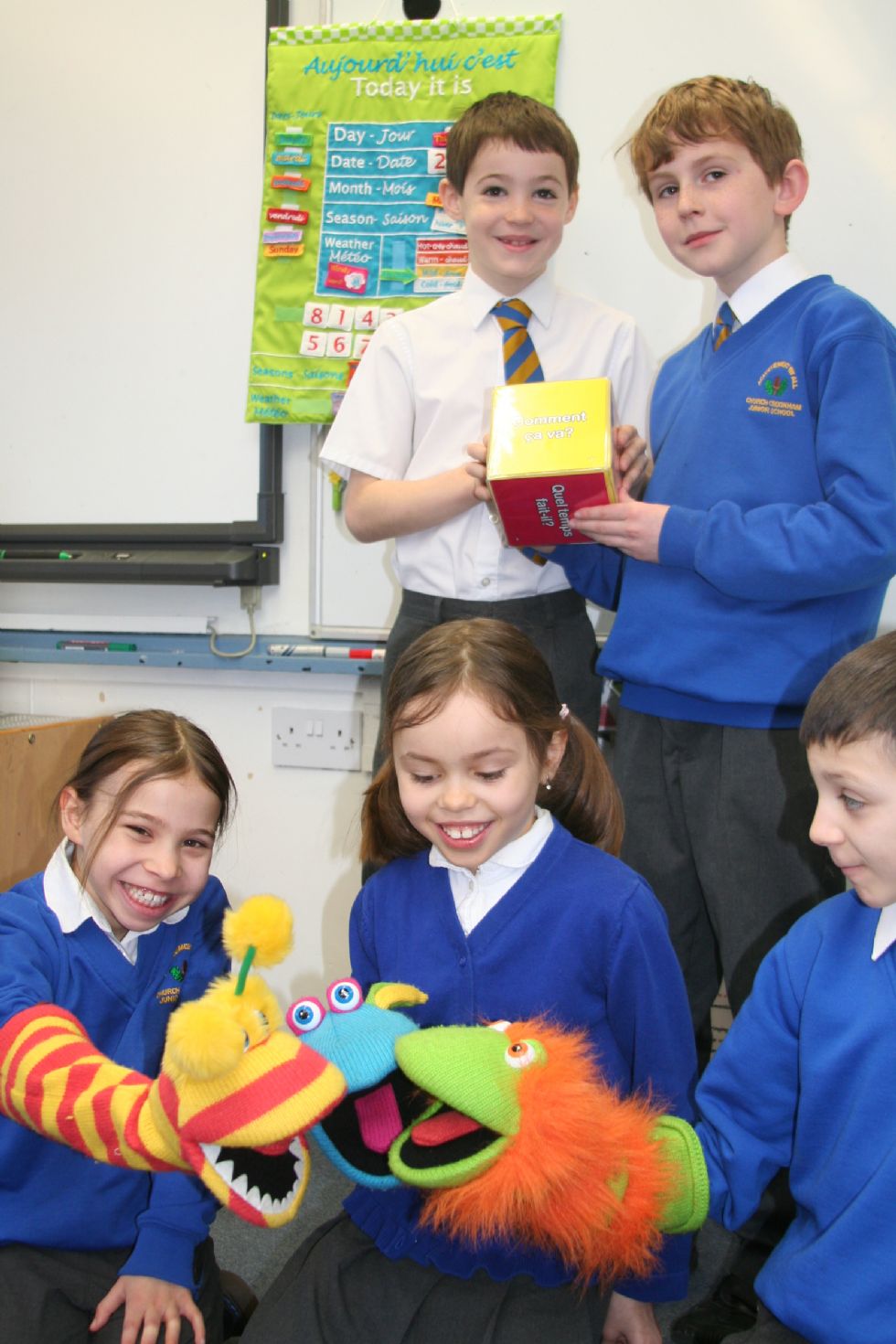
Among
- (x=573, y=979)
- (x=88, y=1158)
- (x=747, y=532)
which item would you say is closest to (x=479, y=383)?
(x=747, y=532)

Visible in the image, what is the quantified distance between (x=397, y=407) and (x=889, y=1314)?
126 centimetres

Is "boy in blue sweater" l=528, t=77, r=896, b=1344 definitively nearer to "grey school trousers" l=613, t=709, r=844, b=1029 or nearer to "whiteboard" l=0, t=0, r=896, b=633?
"grey school trousers" l=613, t=709, r=844, b=1029

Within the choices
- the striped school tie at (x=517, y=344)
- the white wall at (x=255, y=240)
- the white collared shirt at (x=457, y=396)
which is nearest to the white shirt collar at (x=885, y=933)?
the white collared shirt at (x=457, y=396)

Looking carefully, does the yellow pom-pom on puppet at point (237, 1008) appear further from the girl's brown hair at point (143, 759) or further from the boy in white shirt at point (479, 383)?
the boy in white shirt at point (479, 383)

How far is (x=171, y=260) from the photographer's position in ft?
7.27

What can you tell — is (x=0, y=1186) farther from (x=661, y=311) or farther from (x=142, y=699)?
(x=661, y=311)

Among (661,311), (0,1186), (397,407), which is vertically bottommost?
(0,1186)

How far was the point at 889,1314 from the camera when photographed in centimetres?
81

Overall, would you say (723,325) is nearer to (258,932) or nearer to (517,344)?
(517,344)

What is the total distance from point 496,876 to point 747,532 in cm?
49

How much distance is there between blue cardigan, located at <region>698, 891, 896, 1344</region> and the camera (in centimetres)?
83

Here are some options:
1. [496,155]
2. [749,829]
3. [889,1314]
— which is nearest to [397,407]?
[496,155]

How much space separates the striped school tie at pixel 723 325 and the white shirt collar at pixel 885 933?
0.81 metres

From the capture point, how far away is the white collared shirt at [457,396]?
1.59m
